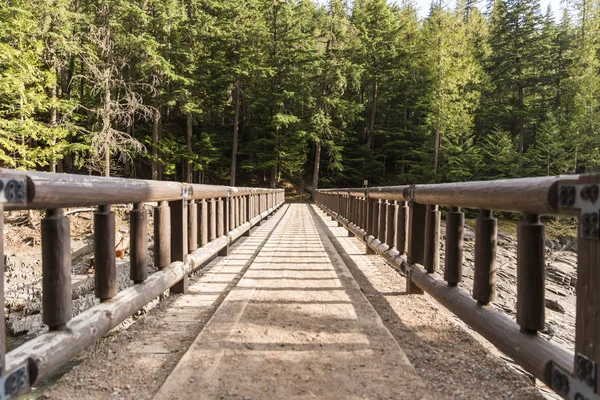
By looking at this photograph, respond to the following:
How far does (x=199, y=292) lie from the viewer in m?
3.39

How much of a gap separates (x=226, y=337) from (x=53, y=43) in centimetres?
1880

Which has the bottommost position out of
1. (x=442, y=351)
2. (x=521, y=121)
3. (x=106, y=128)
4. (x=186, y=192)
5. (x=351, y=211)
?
(x=442, y=351)

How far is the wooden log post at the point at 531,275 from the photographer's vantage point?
1.54 m

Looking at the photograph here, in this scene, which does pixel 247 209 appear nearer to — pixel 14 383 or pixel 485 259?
pixel 485 259

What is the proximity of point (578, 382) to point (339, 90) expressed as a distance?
3292 cm

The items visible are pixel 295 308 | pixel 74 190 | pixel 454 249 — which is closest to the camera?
pixel 74 190

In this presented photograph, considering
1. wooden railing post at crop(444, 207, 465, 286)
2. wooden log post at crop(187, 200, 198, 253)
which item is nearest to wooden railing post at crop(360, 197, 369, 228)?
wooden log post at crop(187, 200, 198, 253)

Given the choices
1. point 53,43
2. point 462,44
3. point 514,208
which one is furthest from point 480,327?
point 462,44

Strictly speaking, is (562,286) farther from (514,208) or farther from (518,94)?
(518,94)

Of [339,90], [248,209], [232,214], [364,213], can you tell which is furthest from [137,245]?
[339,90]

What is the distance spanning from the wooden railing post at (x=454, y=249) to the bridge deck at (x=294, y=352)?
0.56 metres

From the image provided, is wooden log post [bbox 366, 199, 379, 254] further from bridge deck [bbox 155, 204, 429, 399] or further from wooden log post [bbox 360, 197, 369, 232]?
bridge deck [bbox 155, 204, 429, 399]

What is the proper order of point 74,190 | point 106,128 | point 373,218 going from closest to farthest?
point 74,190 < point 373,218 < point 106,128

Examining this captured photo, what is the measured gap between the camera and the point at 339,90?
106 feet
